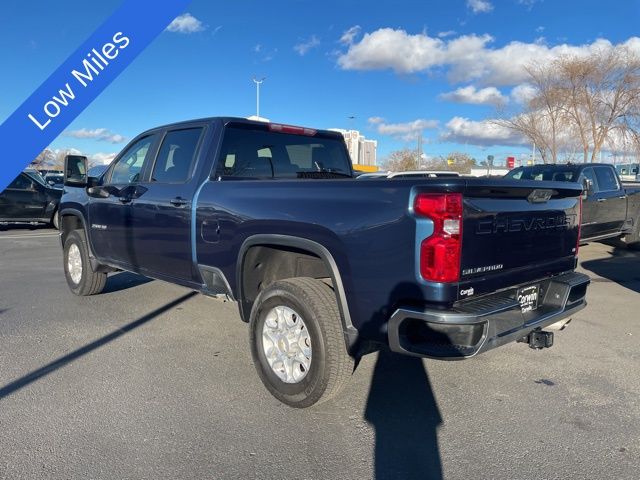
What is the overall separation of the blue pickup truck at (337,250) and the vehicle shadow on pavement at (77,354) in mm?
743

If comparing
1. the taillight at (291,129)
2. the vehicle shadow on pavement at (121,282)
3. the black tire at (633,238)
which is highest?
the taillight at (291,129)

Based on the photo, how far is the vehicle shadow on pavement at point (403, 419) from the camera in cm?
278

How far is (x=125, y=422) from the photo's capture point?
10.6 ft

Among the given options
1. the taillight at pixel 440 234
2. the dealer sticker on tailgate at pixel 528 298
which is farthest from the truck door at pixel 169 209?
the dealer sticker on tailgate at pixel 528 298

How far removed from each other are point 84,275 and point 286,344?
379 cm

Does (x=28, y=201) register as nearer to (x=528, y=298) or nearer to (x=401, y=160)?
(x=528, y=298)

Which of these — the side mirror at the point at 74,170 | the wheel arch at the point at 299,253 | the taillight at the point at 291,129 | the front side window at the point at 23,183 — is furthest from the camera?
the front side window at the point at 23,183

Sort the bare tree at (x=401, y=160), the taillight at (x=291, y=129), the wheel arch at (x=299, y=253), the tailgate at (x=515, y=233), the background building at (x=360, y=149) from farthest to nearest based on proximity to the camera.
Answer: the bare tree at (x=401, y=160), the background building at (x=360, y=149), the taillight at (x=291, y=129), the wheel arch at (x=299, y=253), the tailgate at (x=515, y=233)

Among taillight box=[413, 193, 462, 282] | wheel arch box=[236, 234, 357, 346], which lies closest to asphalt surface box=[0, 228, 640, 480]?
wheel arch box=[236, 234, 357, 346]

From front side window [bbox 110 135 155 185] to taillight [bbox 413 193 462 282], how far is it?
339 centimetres

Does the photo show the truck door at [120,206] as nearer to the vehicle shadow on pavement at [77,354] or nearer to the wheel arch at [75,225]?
the wheel arch at [75,225]

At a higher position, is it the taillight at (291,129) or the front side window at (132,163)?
the taillight at (291,129)

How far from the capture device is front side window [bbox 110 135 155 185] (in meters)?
5.21

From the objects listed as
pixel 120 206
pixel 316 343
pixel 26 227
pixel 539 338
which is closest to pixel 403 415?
pixel 316 343
